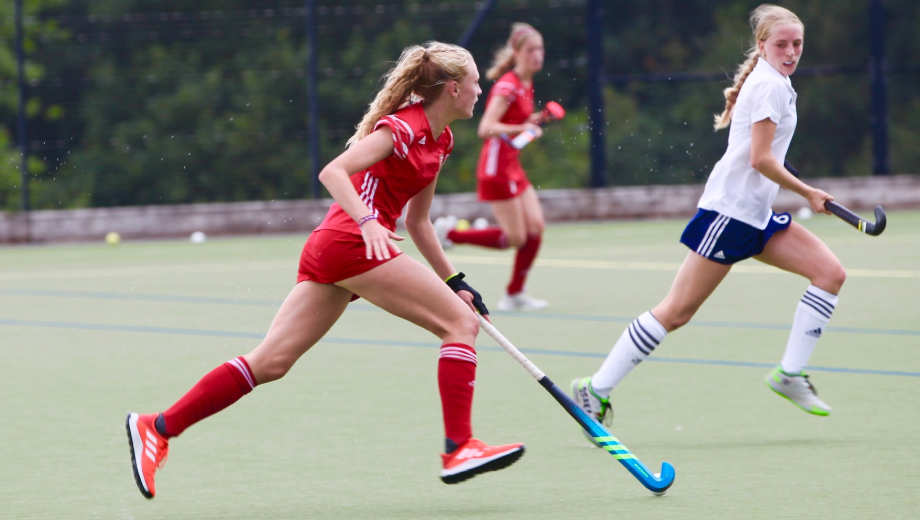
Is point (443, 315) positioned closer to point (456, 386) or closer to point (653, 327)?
point (456, 386)

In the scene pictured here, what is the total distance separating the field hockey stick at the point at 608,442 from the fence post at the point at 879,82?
42.0ft

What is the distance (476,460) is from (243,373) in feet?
2.57

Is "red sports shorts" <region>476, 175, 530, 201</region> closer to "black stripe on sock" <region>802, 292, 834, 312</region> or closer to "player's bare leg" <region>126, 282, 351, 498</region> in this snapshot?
"black stripe on sock" <region>802, 292, 834, 312</region>

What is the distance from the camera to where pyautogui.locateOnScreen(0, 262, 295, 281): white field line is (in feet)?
37.4

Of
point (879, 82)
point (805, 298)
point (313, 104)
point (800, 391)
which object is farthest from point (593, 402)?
point (879, 82)

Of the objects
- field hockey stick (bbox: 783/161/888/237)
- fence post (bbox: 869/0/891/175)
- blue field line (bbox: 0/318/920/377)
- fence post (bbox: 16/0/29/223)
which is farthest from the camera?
fence post (bbox: 869/0/891/175)

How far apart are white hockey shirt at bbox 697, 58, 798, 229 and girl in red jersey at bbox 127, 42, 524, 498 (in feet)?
3.99

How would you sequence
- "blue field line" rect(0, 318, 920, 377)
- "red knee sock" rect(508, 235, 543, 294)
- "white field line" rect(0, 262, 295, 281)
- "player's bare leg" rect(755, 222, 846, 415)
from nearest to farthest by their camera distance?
"player's bare leg" rect(755, 222, 846, 415) < "blue field line" rect(0, 318, 920, 377) < "red knee sock" rect(508, 235, 543, 294) < "white field line" rect(0, 262, 295, 281)

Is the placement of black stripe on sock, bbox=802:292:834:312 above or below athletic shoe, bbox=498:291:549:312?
above

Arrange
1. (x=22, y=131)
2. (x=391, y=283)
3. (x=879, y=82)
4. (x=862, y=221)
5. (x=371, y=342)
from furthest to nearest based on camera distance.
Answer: (x=879, y=82), (x=22, y=131), (x=371, y=342), (x=862, y=221), (x=391, y=283)

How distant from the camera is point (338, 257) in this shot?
4.02 meters

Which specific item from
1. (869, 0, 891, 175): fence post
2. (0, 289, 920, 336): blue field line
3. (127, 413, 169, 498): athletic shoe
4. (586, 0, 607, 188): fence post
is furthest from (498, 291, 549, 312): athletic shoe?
(869, 0, 891, 175): fence post

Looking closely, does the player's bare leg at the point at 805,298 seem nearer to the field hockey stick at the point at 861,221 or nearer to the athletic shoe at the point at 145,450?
the field hockey stick at the point at 861,221

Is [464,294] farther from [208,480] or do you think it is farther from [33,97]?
[33,97]
